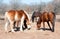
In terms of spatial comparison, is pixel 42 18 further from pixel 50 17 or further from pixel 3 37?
pixel 3 37

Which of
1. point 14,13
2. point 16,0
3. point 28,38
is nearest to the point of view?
point 28,38

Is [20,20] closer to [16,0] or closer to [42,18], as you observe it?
[42,18]

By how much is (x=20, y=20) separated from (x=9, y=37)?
2.21m

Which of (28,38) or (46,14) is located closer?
(28,38)

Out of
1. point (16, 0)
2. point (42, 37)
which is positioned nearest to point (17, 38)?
point (42, 37)

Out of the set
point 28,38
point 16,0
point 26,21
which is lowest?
point 28,38

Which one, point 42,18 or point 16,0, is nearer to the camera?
point 42,18

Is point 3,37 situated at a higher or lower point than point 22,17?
lower

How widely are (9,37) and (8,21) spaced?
2266 millimetres

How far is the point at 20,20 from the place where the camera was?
464 inches

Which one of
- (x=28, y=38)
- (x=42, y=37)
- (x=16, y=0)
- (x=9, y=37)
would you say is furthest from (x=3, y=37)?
(x=16, y=0)

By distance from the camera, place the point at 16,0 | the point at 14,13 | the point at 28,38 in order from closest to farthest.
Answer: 1. the point at 28,38
2. the point at 14,13
3. the point at 16,0

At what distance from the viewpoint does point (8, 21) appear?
1189 cm

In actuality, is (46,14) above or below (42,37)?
above
